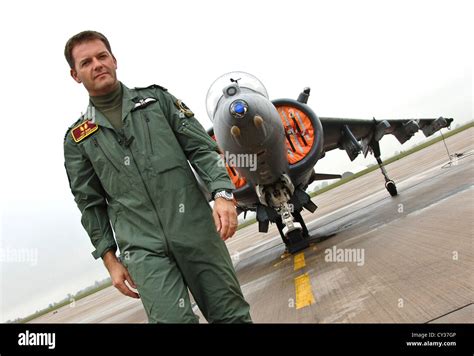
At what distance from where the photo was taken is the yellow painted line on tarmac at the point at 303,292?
516 centimetres

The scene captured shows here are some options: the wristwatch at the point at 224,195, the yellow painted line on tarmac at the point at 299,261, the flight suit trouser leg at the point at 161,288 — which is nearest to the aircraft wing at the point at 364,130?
the yellow painted line on tarmac at the point at 299,261

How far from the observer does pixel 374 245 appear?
7.24 meters

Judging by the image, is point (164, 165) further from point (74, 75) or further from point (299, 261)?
point (299, 261)

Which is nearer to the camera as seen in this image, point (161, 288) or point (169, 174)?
point (161, 288)

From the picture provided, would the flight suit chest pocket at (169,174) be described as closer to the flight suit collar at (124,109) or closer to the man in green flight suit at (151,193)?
the man in green flight suit at (151,193)

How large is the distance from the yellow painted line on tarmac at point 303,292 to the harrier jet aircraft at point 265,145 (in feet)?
7.20

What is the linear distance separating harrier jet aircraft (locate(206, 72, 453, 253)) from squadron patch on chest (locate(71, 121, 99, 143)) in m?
4.36

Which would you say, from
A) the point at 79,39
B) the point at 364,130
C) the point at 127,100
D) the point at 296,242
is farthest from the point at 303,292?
the point at 364,130

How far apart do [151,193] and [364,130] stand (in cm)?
1371

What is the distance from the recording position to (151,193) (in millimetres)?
2822

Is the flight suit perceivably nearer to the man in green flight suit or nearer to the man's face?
the man in green flight suit

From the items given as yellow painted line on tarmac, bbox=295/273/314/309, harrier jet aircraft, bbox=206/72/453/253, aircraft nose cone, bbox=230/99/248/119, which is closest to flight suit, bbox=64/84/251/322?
yellow painted line on tarmac, bbox=295/273/314/309
